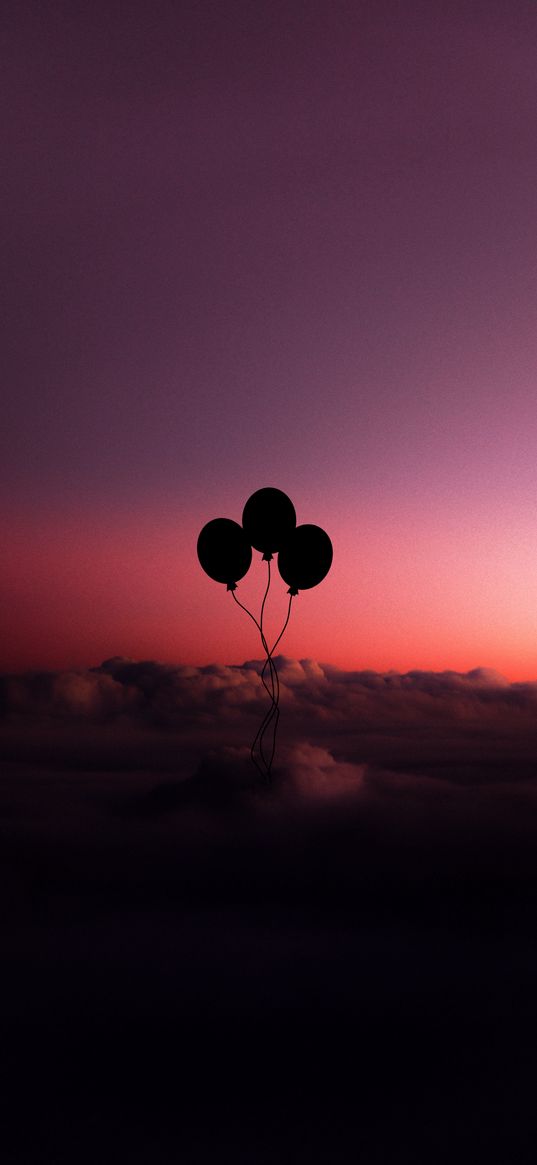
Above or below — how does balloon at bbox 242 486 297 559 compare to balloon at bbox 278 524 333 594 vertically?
above

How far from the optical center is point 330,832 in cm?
1166

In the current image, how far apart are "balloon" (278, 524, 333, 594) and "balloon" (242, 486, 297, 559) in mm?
123

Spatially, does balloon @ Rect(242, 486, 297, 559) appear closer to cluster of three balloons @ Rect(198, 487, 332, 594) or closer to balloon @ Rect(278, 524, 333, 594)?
cluster of three balloons @ Rect(198, 487, 332, 594)

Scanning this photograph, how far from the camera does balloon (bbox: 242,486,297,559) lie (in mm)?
7441

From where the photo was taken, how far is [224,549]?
24.7 ft

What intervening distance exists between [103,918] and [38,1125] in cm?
659

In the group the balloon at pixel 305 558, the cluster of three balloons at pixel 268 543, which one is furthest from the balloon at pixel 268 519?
the balloon at pixel 305 558

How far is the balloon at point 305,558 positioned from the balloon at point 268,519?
123 mm

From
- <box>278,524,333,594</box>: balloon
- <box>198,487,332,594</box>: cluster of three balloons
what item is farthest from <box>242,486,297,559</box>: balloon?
<box>278,524,333,594</box>: balloon

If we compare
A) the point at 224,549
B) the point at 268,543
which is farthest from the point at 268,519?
the point at 224,549

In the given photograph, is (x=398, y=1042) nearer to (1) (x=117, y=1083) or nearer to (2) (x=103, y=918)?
(1) (x=117, y=1083)

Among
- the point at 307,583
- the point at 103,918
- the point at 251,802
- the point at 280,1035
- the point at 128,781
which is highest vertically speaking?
the point at 307,583

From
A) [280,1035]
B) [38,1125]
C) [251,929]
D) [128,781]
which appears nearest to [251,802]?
[280,1035]

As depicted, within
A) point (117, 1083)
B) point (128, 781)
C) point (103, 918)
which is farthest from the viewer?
point (128, 781)
